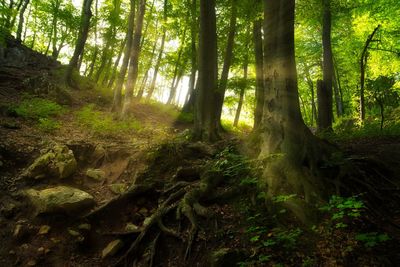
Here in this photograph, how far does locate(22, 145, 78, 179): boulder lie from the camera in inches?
269

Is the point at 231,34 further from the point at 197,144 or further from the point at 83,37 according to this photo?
the point at 83,37

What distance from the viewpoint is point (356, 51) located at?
1947 centimetres

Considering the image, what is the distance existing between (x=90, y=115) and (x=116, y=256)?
909 centimetres

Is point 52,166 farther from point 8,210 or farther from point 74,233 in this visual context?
point 74,233

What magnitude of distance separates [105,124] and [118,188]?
5.43 metres

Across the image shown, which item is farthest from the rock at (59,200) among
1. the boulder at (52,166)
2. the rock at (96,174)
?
the rock at (96,174)

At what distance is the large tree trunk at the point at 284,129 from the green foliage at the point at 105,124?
704cm

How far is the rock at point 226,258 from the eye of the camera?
400 cm

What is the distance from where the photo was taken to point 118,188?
6.98 m

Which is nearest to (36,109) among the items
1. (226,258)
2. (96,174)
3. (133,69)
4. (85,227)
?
(133,69)

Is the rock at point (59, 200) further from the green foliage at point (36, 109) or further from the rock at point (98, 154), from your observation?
the green foliage at point (36, 109)

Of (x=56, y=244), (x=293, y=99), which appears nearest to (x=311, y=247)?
(x=293, y=99)

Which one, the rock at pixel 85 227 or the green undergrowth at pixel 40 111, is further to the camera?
the green undergrowth at pixel 40 111

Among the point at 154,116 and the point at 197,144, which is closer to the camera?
the point at 197,144
